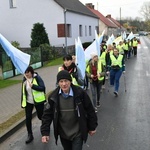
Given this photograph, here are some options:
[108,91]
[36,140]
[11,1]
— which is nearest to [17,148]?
[36,140]

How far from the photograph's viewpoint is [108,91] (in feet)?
40.1

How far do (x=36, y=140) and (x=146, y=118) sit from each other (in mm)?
2936

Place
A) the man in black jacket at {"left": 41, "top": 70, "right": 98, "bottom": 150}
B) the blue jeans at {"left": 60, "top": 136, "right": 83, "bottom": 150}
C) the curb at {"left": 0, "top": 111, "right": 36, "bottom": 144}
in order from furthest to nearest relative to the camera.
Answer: the curb at {"left": 0, "top": 111, "right": 36, "bottom": 144} → the blue jeans at {"left": 60, "top": 136, "right": 83, "bottom": 150} → the man in black jacket at {"left": 41, "top": 70, "right": 98, "bottom": 150}

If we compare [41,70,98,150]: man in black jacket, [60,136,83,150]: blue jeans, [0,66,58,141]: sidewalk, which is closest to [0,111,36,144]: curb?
[0,66,58,141]: sidewalk

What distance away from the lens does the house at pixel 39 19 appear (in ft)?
99.8

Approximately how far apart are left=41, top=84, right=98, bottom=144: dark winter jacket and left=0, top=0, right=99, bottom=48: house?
26363 mm

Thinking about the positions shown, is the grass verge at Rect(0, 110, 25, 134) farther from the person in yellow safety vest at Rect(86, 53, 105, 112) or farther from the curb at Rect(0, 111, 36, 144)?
the person in yellow safety vest at Rect(86, 53, 105, 112)

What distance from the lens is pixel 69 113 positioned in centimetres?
407

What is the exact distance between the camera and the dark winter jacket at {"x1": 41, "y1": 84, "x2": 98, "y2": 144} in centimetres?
403

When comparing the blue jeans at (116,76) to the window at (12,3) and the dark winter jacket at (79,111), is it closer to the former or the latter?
the dark winter jacket at (79,111)

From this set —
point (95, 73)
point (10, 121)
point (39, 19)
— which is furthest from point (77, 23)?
point (10, 121)

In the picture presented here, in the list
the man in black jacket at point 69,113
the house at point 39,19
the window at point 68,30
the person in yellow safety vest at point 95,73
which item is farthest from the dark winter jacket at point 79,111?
the window at point 68,30

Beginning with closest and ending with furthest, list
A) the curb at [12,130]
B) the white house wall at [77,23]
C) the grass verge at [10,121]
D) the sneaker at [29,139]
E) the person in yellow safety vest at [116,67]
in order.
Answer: the sneaker at [29,139]
the curb at [12,130]
the grass verge at [10,121]
the person in yellow safety vest at [116,67]
the white house wall at [77,23]

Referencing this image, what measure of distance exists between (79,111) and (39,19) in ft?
92.5
